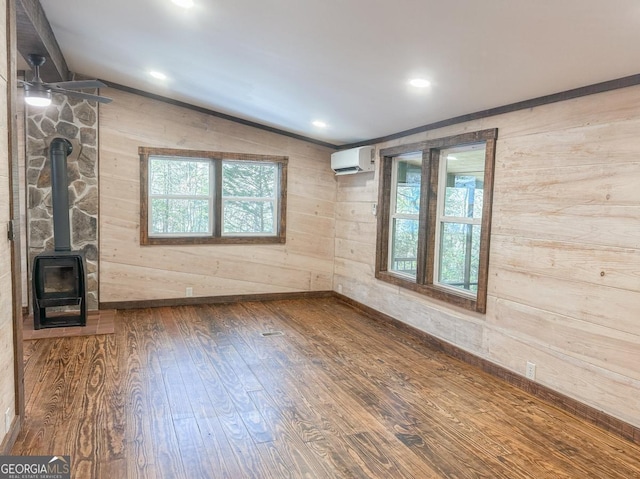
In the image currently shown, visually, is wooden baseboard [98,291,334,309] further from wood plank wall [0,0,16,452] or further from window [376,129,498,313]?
wood plank wall [0,0,16,452]

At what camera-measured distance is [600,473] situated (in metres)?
2.41

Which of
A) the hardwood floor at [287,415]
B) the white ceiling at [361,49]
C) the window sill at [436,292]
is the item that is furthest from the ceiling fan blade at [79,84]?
the window sill at [436,292]

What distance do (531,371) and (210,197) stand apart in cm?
431

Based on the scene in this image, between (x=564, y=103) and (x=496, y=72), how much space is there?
61cm

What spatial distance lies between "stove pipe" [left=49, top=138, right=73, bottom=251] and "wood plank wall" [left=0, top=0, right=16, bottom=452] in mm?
2674

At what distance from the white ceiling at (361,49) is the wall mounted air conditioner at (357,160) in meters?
0.62

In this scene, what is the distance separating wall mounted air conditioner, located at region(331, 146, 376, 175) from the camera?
18.4 ft

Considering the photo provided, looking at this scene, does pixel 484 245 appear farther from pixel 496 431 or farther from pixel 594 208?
pixel 496 431

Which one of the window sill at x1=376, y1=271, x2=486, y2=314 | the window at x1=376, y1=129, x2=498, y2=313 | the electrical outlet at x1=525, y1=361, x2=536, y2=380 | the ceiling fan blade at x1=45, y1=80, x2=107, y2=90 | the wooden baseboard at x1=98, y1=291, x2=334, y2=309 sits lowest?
the wooden baseboard at x1=98, y1=291, x2=334, y2=309

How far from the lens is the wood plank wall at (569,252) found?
9.07ft

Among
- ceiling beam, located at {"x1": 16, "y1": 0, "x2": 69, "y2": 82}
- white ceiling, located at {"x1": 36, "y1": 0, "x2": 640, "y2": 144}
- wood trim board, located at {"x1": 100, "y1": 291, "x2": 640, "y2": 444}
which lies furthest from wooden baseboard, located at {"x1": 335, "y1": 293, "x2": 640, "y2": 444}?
ceiling beam, located at {"x1": 16, "y1": 0, "x2": 69, "y2": 82}

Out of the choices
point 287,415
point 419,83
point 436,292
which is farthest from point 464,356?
point 419,83

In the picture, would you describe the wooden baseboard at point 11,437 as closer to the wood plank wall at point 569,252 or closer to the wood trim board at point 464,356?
the wood trim board at point 464,356

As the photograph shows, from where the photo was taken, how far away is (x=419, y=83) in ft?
11.1
